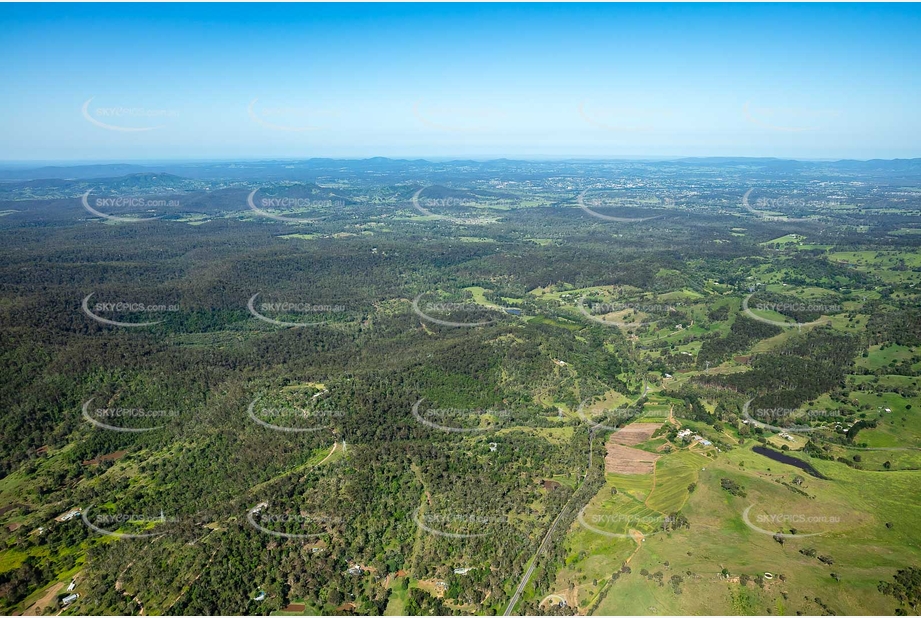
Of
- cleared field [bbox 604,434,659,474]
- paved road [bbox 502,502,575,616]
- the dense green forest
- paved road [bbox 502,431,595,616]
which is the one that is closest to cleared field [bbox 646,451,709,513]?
the dense green forest

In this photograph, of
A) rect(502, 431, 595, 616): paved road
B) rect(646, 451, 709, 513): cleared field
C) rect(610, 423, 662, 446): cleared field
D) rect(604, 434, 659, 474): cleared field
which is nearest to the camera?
rect(502, 431, 595, 616): paved road

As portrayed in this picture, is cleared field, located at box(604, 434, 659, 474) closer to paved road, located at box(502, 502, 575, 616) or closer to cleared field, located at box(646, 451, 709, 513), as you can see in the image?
cleared field, located at box(646, 451, 709, 513)

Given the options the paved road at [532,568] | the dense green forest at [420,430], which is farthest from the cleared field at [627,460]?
the paved road at [532,568]

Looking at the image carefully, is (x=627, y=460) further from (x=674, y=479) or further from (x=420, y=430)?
(x=420, y=430)

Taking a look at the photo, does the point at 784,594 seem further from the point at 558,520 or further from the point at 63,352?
the point at 63,352

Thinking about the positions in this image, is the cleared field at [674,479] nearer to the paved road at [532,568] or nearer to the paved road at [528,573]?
the paved road at [532,568]

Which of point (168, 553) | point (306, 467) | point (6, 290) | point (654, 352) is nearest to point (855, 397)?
point (654, 352)
